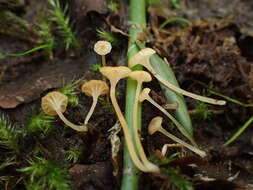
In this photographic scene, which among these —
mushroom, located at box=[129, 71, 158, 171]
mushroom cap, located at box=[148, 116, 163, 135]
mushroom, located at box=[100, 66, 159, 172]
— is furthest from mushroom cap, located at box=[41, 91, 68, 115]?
mushroom cap, located at box=[148, 116, 163, 135]

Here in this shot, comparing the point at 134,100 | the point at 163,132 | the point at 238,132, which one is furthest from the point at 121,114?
the point at 238,132

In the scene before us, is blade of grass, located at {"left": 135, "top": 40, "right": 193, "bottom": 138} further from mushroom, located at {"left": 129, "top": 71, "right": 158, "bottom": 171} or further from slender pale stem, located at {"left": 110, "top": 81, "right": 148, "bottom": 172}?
slender pale stem, located at {"left": 110, "top": 81, "right": 148, "bottom": 172}

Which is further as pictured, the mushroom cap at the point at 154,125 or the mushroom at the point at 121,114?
the mushroom cap at the point at 154,125

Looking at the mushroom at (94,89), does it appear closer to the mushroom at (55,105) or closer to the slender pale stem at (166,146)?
the mushroom at (55,105)

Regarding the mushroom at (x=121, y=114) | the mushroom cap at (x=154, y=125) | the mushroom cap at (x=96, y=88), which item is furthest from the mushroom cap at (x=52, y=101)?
the mushroom cap at (x=154, y=125)

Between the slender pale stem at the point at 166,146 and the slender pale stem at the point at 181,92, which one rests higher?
the slender pale stem at the point at 181,92

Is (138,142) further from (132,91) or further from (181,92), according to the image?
(181,92)

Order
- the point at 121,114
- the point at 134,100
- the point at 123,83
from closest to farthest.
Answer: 1. the point at 121,114
2. the point at 134,100
3. the point at 123,83
